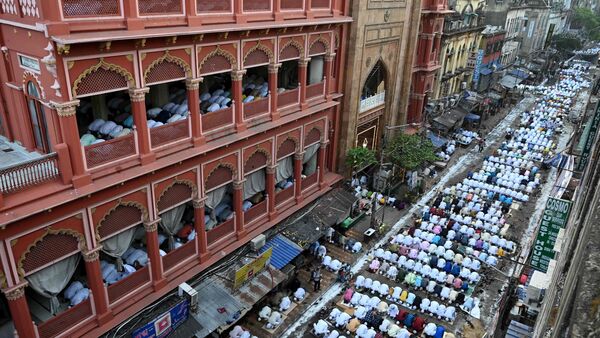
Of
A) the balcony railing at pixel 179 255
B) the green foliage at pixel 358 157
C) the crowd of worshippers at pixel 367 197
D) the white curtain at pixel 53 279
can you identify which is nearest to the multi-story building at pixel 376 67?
the green foliage at pixel 358 157

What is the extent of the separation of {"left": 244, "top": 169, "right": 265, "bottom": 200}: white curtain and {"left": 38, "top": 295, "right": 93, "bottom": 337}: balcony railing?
761 centimetres

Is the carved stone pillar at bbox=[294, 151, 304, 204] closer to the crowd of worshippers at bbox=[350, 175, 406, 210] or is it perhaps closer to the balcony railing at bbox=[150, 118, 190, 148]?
the crowd of worshippers at bbox=[350, 175, 406, 210]

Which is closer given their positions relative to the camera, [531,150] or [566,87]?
[531,150]

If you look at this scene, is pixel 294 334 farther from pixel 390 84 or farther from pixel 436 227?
pixel 390 84

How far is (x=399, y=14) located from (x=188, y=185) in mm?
16749

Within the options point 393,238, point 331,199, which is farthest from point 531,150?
point 331,199

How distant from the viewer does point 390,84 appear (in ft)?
90.1

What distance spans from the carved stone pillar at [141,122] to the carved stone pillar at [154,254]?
223 cm

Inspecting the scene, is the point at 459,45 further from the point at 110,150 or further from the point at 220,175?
the point at 110,150

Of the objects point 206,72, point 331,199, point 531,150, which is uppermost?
point 206,72

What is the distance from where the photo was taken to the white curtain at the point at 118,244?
1350 cm

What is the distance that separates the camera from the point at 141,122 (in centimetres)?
1315

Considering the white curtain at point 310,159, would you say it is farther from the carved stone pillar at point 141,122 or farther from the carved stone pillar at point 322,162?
the carved stone pillar at point 141,122

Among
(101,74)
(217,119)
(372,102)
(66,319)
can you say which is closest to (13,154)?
(101,74)
